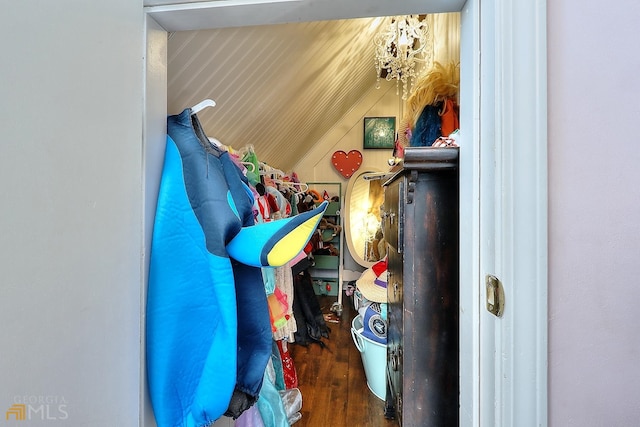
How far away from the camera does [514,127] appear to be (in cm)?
37

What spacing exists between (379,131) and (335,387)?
9.05 feet

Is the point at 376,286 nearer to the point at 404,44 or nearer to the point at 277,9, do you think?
the point at 277,9

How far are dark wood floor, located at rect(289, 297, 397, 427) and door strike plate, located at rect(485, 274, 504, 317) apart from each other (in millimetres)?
1349

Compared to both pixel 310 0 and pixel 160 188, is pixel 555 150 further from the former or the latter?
pixel 160 188

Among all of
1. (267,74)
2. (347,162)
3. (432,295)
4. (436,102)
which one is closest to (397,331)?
(432,295)

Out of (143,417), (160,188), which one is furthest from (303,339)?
(160,188)

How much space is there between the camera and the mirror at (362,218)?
279 cm

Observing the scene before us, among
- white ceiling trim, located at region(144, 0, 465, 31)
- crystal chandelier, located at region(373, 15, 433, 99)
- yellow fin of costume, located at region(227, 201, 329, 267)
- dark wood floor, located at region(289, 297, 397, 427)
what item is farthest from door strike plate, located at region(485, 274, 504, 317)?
crystal chandelier, located at region(373, 15, 433, 99)

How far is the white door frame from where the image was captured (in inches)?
14.1

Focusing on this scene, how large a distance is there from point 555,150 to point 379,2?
41cm

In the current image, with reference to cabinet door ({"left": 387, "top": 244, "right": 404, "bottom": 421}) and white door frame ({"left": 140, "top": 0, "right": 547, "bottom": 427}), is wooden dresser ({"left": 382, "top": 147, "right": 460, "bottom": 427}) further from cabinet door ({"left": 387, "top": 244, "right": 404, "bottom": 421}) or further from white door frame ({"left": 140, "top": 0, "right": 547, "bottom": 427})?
white door frame ({"left": 140, "top": 0, "right": 547, "bottom": 427})

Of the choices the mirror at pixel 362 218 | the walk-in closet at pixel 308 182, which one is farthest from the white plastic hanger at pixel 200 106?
the mirror at pixel 362 218

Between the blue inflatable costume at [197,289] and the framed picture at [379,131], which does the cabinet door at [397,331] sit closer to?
the blue inflatable costume at [197,289]

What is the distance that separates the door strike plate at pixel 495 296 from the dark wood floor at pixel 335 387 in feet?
4.43
